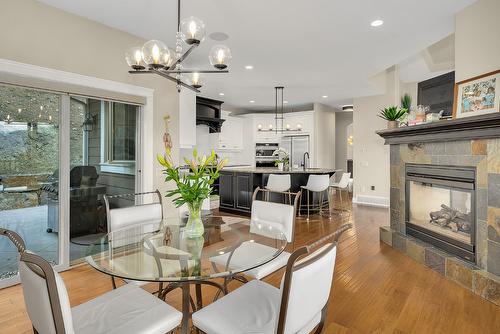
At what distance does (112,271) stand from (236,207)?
448 centimetres

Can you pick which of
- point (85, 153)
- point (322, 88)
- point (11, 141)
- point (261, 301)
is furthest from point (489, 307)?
point (322, 88)

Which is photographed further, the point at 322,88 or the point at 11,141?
the point at 322,88

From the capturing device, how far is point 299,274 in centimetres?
105

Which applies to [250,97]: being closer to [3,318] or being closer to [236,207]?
[236,207]

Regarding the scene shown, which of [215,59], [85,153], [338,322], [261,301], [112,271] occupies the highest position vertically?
[215,59]

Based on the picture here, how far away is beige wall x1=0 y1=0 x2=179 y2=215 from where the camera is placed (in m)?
2.53

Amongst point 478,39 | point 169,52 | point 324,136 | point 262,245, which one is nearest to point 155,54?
point 169,52

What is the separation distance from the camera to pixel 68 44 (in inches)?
114

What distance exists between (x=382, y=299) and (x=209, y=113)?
576 cm

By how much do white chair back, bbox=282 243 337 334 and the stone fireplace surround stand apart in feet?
6.83

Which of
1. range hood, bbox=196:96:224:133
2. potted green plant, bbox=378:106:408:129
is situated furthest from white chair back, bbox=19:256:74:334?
range hood, bbox=196:96:224:133

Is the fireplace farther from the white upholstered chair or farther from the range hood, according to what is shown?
the range hood

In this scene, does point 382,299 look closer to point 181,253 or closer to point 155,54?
point 181,253

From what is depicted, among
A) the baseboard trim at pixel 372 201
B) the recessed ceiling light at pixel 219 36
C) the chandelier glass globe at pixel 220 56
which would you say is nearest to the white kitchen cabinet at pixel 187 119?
the recessed ceiling light at pixel 219 36
